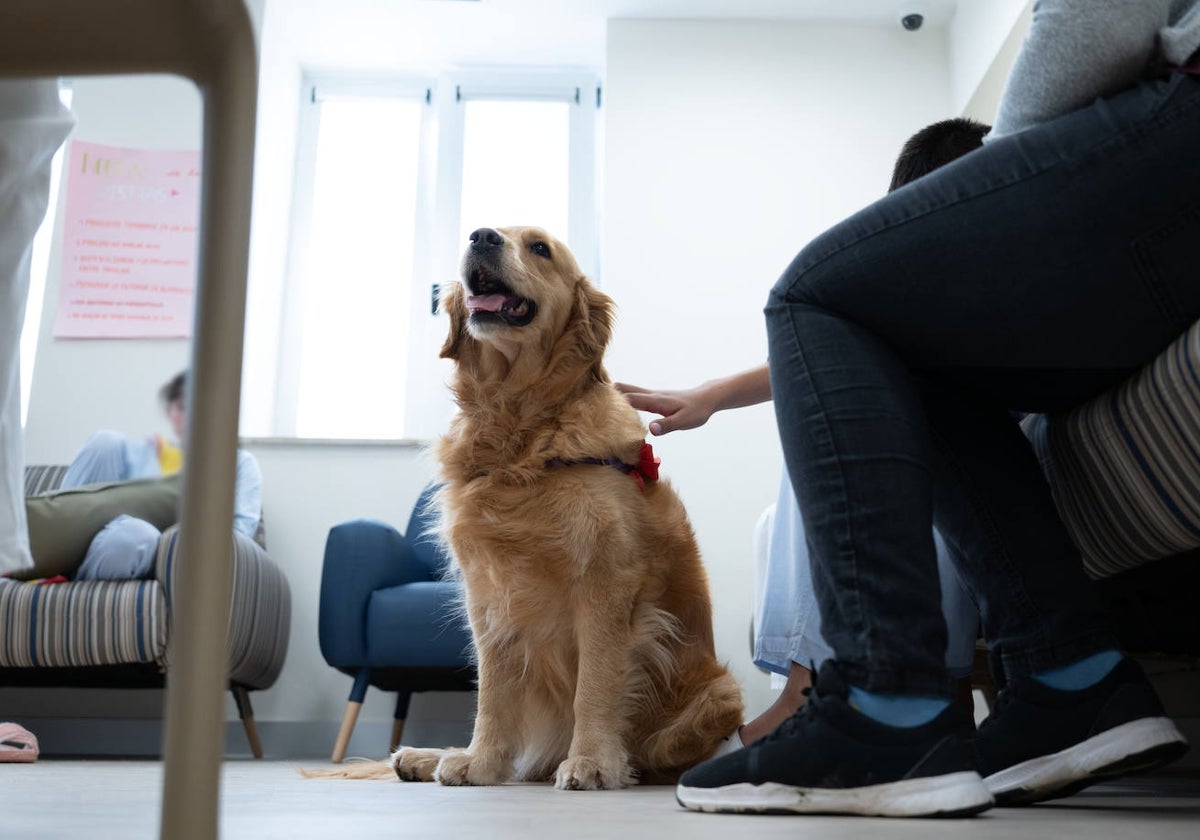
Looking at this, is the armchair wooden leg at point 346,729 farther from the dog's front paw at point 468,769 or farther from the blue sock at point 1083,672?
A: the blue sock at point 1083,672

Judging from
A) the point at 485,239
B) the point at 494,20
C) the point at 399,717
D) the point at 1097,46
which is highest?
the point at 494,20

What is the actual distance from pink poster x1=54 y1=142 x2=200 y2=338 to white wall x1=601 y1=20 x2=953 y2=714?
3.40 meters

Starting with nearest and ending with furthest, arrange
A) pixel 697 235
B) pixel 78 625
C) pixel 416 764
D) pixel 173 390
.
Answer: pixel 173 390
pixel 416 764
pixel 78 625
pixel 697 235

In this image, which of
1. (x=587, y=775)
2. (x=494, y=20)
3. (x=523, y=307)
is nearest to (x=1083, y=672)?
(x=587, y=775)

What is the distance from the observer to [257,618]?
3.21 m

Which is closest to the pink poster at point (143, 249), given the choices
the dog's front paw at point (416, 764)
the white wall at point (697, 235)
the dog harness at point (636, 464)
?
the dog harness at point (636, 464)

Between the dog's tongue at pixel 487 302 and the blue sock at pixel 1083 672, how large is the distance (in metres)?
1.27

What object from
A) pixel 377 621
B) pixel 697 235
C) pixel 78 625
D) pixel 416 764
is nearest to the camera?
pixel 416 764

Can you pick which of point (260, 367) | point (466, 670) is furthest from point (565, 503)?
point (260, 367)

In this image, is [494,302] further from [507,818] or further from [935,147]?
[507,818]

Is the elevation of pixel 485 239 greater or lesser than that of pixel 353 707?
greater

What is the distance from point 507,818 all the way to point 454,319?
4.32 ft

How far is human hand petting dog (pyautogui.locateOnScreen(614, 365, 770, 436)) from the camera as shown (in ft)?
5.63

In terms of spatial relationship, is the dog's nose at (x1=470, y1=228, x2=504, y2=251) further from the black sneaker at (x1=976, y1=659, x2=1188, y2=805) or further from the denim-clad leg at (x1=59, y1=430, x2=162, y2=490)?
the denim-clad leg at (x1=59, y1=430, x2=162, y2=490)
